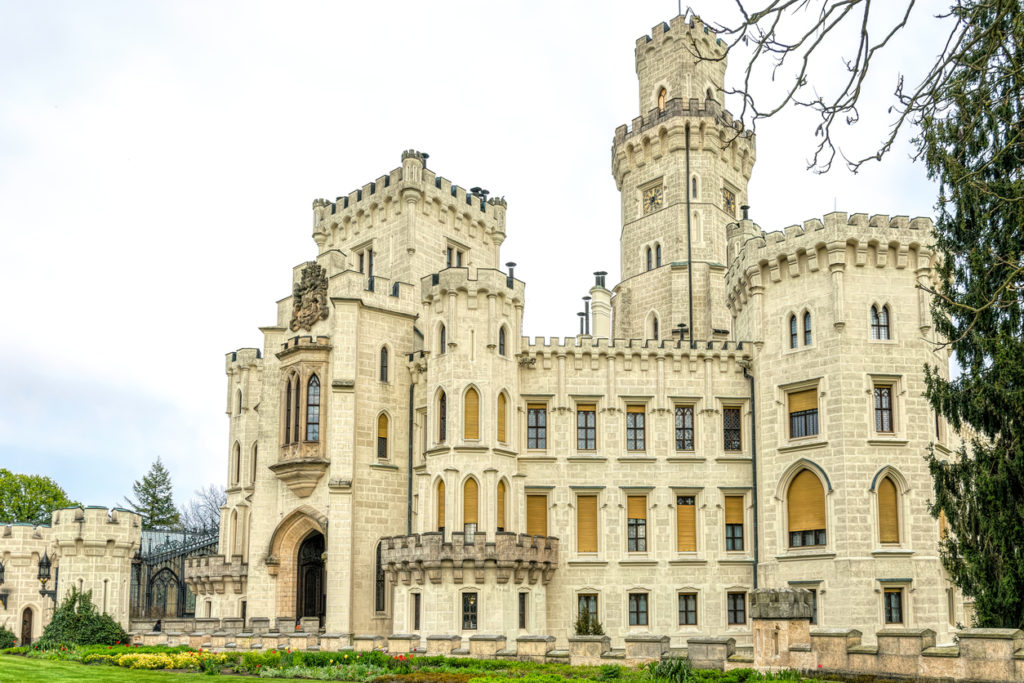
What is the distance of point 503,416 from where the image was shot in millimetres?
34375

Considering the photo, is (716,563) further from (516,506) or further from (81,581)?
(81,581)

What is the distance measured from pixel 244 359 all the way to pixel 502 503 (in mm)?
14320

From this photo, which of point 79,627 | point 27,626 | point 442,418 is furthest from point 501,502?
point 27,626

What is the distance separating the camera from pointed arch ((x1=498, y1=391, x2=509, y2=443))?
112 ft

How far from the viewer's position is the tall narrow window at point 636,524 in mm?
34531

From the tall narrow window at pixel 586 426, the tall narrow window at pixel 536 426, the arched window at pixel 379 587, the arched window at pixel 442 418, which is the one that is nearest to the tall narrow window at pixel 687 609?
the tall narrow window at pixel 586 426

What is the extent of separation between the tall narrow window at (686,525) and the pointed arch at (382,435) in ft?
34.0

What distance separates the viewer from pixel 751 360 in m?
35.4

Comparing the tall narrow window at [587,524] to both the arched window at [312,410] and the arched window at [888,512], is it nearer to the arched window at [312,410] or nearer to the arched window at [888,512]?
the arched window at [888,512]

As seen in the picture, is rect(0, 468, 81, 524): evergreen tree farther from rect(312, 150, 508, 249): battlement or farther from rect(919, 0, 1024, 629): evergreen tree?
rect(919, 0, 1024, 629): evergreen tree

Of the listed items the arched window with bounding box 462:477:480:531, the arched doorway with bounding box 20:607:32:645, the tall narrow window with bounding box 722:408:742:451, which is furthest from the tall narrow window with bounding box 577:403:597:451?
the arched doorway with bounding box 20:607:32:645

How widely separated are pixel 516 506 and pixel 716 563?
7032 mm

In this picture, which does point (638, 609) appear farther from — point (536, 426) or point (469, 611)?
point (536, 426)

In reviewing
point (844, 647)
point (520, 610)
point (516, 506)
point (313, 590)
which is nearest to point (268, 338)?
point (313, 590)
